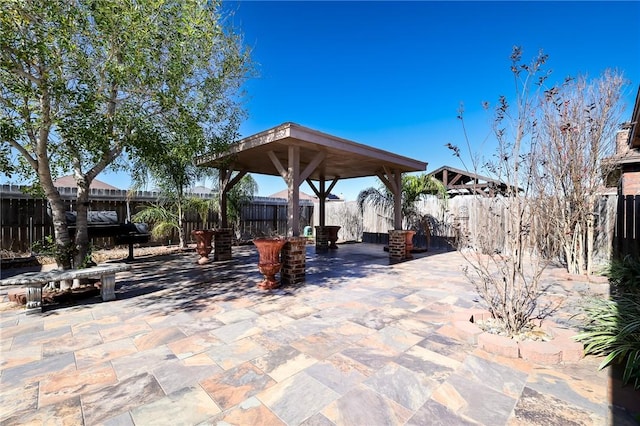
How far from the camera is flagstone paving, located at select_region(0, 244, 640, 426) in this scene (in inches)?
66.3

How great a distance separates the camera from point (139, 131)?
4461mm

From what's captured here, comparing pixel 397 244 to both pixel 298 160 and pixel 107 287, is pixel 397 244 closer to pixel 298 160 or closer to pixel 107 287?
pixel 298 160

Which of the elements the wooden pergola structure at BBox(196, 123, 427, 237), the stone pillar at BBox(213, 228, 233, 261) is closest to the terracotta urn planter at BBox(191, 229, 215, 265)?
the stone pillar at BBox(213, 228, 233, 261)

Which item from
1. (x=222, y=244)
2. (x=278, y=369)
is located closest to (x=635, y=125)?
(x=278, y=369)

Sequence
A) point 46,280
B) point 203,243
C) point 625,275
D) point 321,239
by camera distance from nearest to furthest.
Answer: point 46,280 < point 625,275 < point 203,243 < point 321,239

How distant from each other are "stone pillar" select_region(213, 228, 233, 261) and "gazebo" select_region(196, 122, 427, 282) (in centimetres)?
25

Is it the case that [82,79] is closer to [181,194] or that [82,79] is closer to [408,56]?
[181,194]

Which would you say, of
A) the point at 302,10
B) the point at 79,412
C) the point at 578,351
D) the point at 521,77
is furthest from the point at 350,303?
the point at 302,10

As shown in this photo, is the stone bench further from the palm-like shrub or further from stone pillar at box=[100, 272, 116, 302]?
the palm-like shrub

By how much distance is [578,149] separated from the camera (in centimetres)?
512

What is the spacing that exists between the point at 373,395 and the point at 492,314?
190 cm

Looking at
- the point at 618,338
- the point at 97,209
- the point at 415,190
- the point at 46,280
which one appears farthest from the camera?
the point at 415,190

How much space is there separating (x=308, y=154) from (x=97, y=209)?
7242 millimetres

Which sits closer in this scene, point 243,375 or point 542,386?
point 542,386
